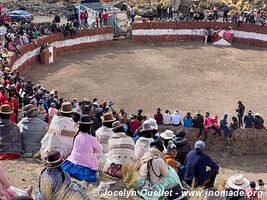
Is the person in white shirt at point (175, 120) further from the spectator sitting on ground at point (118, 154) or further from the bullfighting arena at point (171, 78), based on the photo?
the spectator sitting on ground at point (118, 154)

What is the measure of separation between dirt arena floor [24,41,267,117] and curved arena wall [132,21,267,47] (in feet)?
3.57

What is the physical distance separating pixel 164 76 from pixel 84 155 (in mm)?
18848

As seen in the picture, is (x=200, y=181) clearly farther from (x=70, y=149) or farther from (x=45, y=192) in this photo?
(x=45, y=192)

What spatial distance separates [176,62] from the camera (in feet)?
106

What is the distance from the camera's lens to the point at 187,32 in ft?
123

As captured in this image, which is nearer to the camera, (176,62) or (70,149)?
(70,149)

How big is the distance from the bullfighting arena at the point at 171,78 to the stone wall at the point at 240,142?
0.32 metres

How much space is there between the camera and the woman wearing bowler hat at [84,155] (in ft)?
36.3

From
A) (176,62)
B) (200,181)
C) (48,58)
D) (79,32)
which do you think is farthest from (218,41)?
(200,181)

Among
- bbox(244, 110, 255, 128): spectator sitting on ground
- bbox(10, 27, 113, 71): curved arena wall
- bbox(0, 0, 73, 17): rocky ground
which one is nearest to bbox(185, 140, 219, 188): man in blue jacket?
bbox(244, 110, 255, 128): spectator sitting on ground

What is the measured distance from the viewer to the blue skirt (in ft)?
36.6

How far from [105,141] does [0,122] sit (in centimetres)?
271

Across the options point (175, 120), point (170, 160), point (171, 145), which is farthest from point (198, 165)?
point (175, 120)

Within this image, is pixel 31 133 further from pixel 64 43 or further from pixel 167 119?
pixel 64 43
